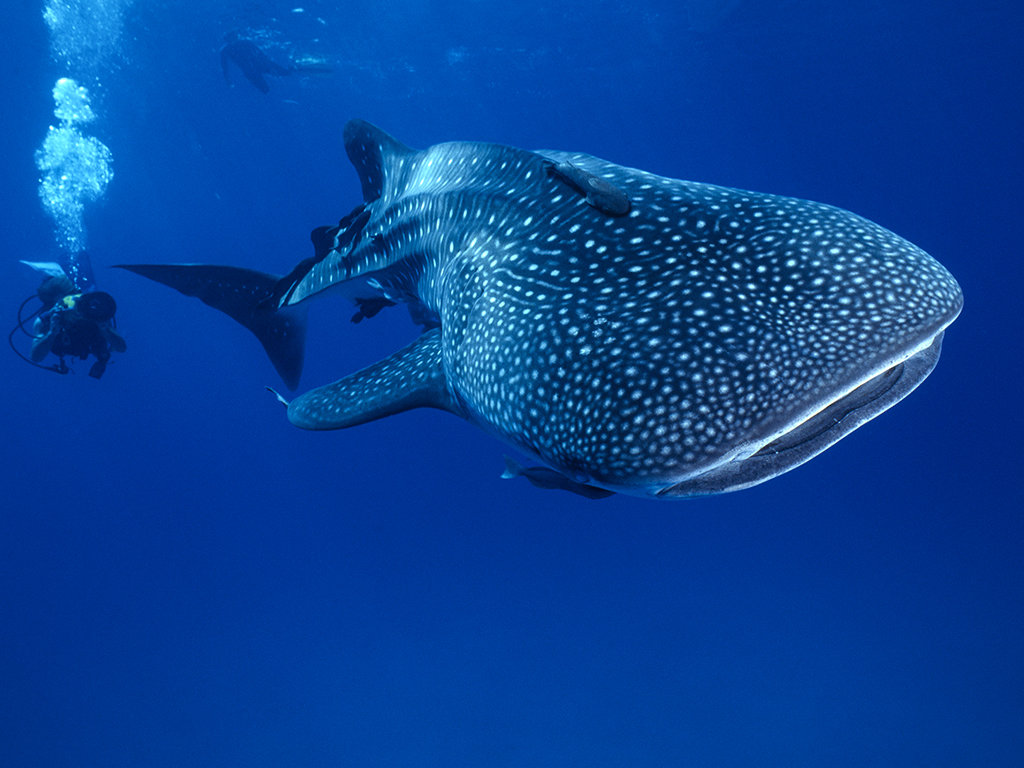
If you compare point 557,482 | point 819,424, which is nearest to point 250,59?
point 557,482

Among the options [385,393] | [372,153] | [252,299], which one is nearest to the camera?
[385,393]

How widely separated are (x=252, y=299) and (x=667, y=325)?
4.51 meters

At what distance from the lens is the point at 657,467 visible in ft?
5.55

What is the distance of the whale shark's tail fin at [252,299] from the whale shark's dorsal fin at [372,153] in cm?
123

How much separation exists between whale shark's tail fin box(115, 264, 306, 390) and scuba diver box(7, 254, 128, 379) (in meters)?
4.27

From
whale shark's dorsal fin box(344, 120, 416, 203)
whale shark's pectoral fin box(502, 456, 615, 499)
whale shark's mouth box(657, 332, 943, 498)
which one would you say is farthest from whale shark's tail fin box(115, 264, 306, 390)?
whale shark's mouth box(657, 332, 943, 498)

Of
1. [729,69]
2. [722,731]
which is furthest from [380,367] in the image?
[729,69]

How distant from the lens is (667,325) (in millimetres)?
1878

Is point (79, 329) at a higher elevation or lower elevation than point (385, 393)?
higher

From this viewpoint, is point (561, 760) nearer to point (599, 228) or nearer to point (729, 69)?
point (599, 228)

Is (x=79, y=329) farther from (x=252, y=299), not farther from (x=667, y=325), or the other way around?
(x=667, y=325)

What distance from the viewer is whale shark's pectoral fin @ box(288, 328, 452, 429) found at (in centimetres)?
336

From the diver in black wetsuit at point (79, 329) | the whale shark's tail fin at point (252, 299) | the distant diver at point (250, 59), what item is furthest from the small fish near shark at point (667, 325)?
the distant diver at point (250, 59)

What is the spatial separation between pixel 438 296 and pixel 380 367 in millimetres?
759
